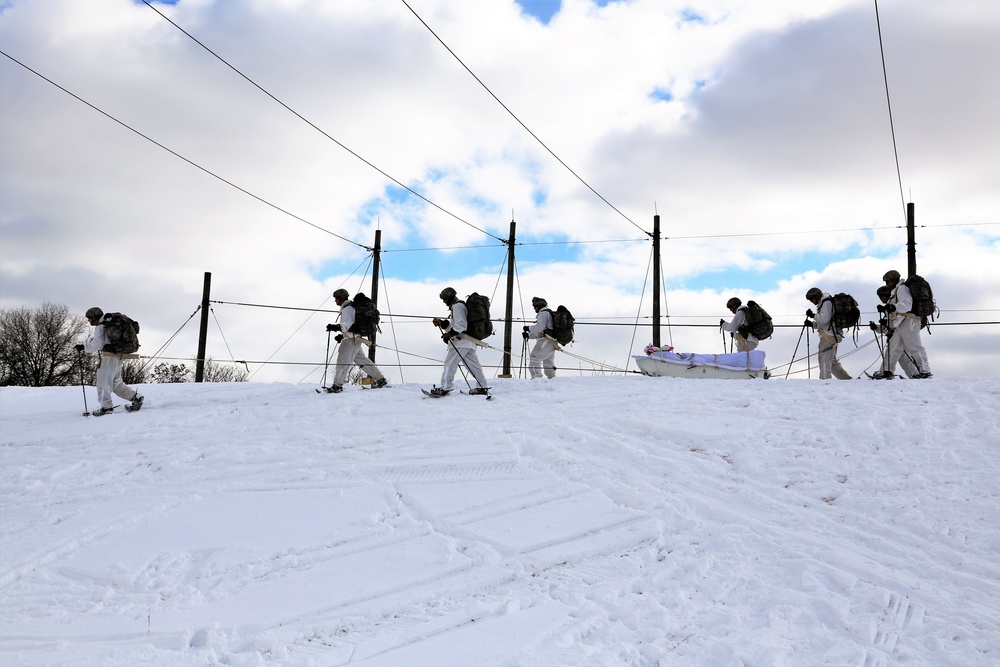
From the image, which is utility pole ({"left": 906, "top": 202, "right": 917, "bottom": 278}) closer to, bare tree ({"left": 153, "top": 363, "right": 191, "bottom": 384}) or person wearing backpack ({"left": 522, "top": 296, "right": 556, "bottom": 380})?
person wearing backpack ({"left": 522, "top": 296, "right": 556, "bottom": 380})

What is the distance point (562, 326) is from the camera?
16.0 meters

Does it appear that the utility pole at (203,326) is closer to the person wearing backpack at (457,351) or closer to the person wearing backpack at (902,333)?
the person wearing backpack at (457,351)

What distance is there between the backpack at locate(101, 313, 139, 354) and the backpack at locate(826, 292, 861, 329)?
13.3 meters

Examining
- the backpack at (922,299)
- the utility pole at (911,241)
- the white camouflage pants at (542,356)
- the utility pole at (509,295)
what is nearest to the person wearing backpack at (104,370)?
the white camouflage pants at (542,356)

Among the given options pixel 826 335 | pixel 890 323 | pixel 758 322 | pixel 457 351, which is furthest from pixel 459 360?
pixel 890 323

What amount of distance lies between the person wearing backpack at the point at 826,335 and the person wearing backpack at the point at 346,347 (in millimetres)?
8881

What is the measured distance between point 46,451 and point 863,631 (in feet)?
35.5

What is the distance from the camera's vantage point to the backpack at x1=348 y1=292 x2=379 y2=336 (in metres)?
14.3

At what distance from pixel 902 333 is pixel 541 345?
7.06 m

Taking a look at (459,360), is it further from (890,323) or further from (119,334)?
(890,323)

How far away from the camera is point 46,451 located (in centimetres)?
1071

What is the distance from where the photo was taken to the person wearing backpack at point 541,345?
1595 cm

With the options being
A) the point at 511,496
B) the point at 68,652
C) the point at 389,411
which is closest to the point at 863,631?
the point at 511,496

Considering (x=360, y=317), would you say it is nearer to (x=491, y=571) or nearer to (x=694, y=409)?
(x=694, y=409)
